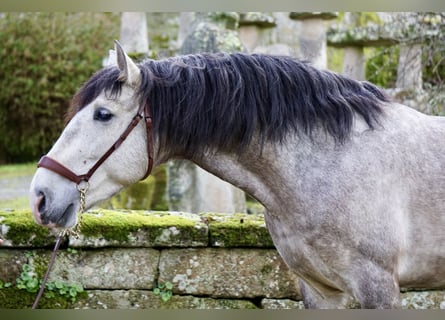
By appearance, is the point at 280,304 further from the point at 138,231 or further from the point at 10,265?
the point at 10,265

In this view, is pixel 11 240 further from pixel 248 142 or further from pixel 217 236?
pixel 248 142

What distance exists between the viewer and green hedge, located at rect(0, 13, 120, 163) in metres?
14.5

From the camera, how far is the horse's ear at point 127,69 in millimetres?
3150

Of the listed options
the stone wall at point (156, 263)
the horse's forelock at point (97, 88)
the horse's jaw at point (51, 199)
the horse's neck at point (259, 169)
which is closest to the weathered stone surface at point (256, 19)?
the stone wall at point (156, 263)

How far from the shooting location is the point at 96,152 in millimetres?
3191

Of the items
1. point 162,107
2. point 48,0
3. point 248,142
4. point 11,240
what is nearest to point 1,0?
point 48,0

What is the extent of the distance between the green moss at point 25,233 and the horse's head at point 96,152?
43.0 inches

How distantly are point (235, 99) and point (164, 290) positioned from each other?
1580 mm

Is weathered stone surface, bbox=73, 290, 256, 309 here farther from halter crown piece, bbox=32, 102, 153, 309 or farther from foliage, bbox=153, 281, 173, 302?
halter crown piece, bbox=32, 102, 153, 309

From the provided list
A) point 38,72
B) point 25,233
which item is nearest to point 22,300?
point 25,233

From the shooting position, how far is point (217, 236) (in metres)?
4.36

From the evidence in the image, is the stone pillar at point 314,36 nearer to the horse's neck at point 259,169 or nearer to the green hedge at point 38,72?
the horse's neck at point 259,169

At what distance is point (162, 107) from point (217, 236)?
1.33 m

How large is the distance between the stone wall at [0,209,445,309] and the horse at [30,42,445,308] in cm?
87
